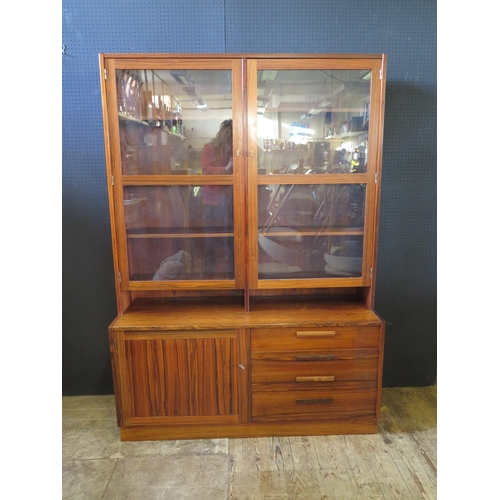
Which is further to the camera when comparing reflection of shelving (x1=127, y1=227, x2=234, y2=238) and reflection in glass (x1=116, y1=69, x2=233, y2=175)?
reflection of shelving (x1=127, y1=227, x2=234, y2=238)

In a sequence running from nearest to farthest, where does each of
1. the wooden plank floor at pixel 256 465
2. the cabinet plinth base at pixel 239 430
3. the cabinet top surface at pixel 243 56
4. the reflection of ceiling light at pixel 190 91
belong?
1. the wooden plank floor at pixel 256 465
2. the cabinet top surface at pixel 243 56
3. the reflection of ceiling light at pixel 190 91
4. the cabinet plinth base at pixel 239 430

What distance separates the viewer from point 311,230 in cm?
217

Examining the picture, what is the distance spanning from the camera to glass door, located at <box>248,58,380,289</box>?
196 cm

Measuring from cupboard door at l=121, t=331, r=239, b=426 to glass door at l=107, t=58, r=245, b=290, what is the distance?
1.04ft

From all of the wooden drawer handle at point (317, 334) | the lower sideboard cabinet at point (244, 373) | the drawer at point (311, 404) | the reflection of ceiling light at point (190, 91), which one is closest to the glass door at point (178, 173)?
the reflection of ceiling light at point (190, 91)

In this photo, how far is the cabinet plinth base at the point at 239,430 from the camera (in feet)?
6.90

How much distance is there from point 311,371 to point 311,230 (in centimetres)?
78

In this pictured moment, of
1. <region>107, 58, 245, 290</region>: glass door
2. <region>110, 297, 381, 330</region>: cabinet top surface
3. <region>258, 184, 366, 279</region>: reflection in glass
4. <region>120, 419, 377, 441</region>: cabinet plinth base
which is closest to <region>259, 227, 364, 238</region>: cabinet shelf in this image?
<region>258, 184, 366, 279</region>: reflection in glass

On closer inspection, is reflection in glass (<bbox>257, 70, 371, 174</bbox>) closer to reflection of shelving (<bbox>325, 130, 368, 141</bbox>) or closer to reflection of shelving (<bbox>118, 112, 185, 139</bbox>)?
reflection of shelving (<bbox>325, 130, 368, 141</bbox>)

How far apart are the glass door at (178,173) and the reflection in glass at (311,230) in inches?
6.6

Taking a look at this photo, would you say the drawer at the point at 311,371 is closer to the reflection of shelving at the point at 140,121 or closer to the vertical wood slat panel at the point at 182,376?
the vertical wood slat panel at the point at 182,376

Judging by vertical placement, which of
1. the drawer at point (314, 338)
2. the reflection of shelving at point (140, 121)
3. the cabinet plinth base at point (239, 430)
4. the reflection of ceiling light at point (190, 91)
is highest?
the reflection of ceiling light at point (190, 91)

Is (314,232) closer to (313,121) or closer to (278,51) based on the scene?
(313,121)

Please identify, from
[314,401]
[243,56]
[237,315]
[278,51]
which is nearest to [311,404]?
[314,401]
